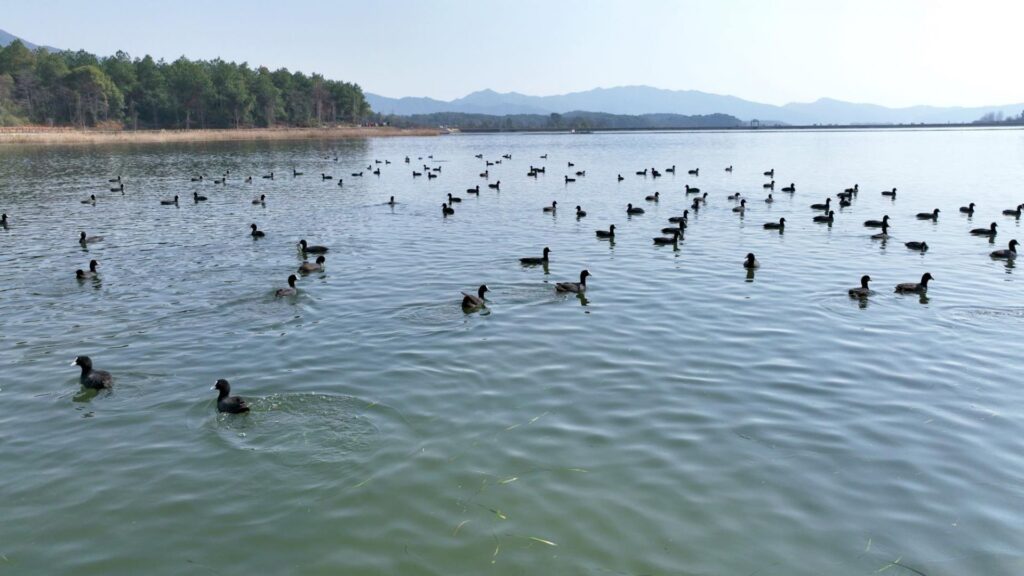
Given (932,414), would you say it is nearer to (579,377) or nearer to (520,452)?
(579,377)

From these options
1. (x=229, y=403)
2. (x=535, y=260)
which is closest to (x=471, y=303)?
(x=535, y=260)

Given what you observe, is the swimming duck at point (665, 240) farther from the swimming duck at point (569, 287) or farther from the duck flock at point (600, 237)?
the swimming duck at point (569, 287)

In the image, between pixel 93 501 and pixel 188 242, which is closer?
pixel 93 501

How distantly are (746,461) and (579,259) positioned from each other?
50.6ft

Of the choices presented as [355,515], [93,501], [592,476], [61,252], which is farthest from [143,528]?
[61,252]

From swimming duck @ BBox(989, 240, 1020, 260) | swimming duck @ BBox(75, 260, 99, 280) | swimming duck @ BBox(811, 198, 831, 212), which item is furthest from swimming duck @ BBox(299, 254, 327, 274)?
swimming duck @ BBox(811, 198, 831, 212)

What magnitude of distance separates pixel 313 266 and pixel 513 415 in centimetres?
1307

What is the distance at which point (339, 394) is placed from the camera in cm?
1280

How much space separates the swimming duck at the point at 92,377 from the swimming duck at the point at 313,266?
965 centimetres

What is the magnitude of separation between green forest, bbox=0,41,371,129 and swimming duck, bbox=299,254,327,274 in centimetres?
12273

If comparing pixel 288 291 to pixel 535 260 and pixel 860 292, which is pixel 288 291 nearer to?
pixel 535 260

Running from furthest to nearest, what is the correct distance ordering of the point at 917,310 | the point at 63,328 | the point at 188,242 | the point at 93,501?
the point at 188,242 < the point at 917,310 < the point at 63,328 < the point at 93,501

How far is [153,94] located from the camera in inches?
6038

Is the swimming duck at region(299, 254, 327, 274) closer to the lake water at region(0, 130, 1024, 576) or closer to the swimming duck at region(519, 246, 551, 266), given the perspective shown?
the lake water at region(0, 130, 1024, 576)
